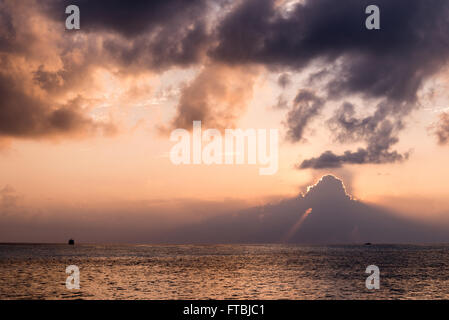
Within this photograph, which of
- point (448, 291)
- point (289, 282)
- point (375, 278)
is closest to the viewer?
point (448, 291)
